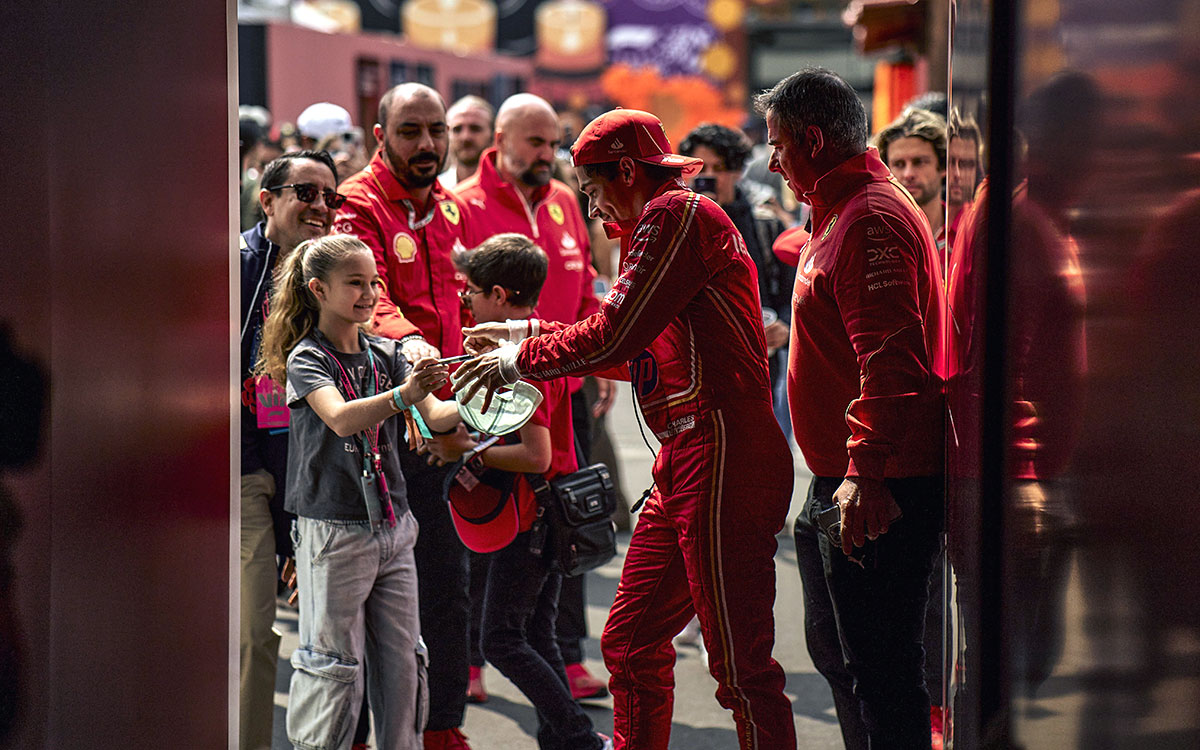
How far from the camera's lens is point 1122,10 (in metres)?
1.53

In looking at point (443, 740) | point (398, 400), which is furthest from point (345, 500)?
point (443, 740)

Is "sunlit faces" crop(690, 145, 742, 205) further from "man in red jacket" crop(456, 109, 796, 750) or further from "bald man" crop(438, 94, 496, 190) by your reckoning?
"man in red jacket" crop(456, 109, 796, 750)

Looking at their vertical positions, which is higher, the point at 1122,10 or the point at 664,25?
the point at 664,25

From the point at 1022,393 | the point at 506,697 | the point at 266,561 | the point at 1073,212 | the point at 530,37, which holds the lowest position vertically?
the point at 506,697

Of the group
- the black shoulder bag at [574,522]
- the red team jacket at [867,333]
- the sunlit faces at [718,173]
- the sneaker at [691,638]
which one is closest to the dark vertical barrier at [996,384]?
the red team jacket at [867,333]

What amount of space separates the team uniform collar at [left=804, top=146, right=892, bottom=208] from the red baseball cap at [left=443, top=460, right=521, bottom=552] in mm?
1313

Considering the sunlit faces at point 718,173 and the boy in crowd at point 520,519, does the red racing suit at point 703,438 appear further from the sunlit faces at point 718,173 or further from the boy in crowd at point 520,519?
the sunlit faces at point 718,173

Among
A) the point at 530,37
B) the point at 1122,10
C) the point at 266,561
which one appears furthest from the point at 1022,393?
the point at 530,37

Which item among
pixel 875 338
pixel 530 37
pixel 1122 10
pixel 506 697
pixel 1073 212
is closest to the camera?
pixel 1122 10

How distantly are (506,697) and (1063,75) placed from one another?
359cm

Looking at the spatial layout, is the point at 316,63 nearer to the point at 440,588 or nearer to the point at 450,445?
the point at 440,588

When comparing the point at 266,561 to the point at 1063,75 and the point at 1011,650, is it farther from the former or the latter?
the point at 1063,75

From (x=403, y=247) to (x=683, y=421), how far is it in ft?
4.74

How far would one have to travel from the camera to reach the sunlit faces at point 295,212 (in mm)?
3830
